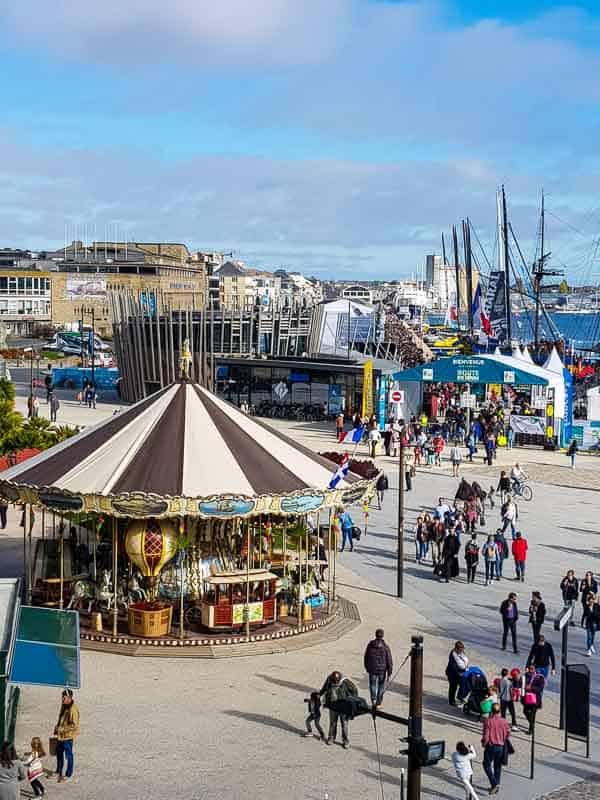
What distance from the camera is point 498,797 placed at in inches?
565

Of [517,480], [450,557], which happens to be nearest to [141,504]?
[450,557]

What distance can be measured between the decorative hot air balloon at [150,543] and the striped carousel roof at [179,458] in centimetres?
112

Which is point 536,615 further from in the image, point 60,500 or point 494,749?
point 60,500

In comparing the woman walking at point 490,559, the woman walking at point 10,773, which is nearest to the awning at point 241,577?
the woman walking at point 490,559

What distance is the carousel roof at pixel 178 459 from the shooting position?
21.0 metres

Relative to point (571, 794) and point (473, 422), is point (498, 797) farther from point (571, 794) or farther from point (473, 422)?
point (473, 422)

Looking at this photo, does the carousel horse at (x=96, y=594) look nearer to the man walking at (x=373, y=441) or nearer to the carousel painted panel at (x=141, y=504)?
the carousel painted panel at (x=141, y=504)

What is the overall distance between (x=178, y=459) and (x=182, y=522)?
1205 millimetres

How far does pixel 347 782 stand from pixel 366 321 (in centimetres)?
6694

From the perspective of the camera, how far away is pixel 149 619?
68.0 feet

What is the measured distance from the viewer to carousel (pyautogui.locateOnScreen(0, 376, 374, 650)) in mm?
20812

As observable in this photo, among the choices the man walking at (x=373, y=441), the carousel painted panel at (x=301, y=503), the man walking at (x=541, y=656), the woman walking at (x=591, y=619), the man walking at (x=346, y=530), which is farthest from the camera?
the man walking at (x=373, y=441)

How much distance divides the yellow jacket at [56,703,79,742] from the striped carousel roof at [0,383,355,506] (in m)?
6.34

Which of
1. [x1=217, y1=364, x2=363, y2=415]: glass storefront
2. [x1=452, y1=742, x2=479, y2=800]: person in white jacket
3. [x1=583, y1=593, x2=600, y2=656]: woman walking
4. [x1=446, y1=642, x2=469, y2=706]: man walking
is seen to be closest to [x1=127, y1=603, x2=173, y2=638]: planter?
[x1=446, y1=642, x2=469, y2=706]: man walking
